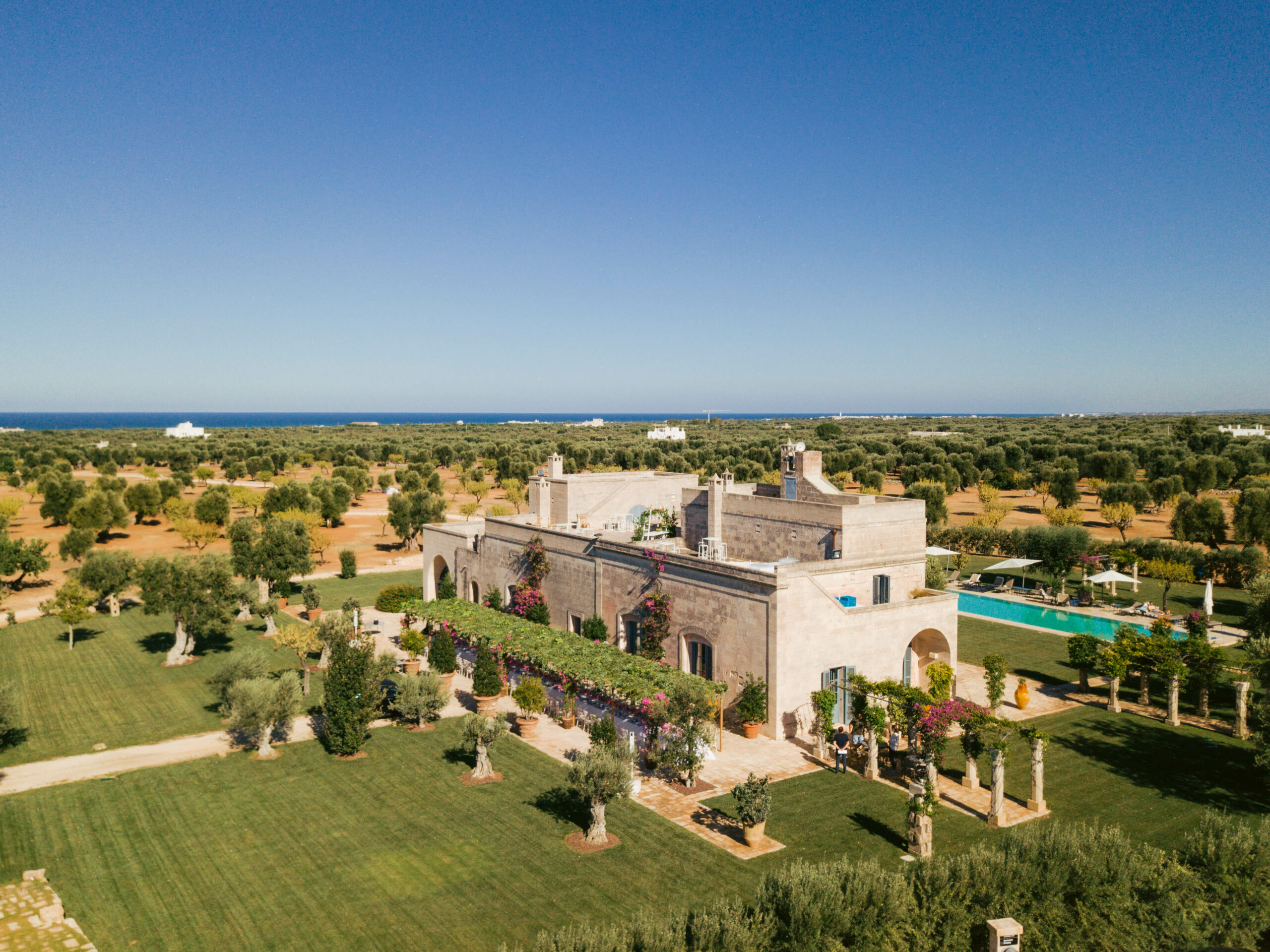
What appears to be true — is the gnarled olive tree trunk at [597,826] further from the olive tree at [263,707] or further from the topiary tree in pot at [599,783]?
the olive tree at [263,707]

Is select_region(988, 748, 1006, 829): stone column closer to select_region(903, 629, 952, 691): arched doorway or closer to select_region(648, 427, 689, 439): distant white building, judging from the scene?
select_region(903, 629, 952, 691): arched doorway

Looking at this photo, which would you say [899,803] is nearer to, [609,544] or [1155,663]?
[1155,663]

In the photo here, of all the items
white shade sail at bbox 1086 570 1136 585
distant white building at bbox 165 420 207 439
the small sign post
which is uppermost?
distant white building at bbox 165 420 207 439

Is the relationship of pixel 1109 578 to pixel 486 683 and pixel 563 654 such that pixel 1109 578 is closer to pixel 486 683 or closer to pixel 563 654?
pixel 563 654

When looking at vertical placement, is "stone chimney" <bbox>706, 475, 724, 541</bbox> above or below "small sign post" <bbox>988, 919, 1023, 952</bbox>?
above

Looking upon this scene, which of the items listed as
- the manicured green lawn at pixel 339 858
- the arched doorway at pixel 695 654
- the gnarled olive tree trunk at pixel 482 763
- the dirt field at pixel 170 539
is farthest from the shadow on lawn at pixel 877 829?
the dirt field at pixel 170 539

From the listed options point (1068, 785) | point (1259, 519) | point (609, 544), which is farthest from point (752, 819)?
point (1259, 519)

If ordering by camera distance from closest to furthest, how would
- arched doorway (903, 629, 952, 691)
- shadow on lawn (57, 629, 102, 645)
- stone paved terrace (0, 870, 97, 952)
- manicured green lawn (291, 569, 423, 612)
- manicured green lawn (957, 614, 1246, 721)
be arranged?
stone paved terrace (0, 870, 97, 952) → arched doorway (903, 629, 952, 691) → manicured green lawn (957, 614, 1246, 721) → shadow on lawn (57, 629, 102, 645) → manicured green lawn (291, 569, 423, 612)

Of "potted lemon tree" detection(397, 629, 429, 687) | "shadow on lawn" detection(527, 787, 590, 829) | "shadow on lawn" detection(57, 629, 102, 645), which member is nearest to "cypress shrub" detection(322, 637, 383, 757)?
"shadow on lawn" detection(527, 787, 590, 829)
